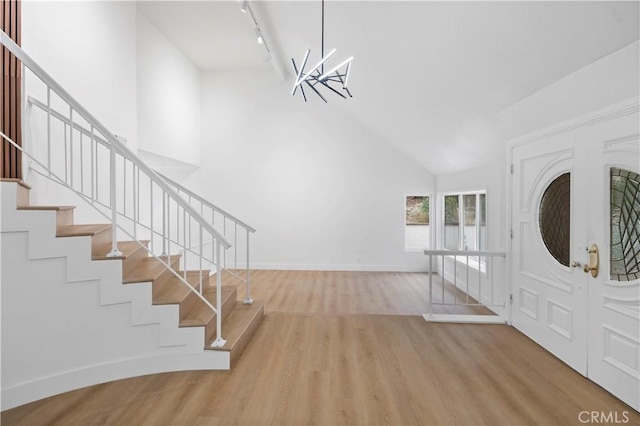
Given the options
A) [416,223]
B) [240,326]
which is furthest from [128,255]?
[416,223]

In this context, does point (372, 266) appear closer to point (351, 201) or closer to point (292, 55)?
point (351, 201)

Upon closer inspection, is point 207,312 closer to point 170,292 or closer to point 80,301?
point 170,292

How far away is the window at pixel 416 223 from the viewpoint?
6.77m

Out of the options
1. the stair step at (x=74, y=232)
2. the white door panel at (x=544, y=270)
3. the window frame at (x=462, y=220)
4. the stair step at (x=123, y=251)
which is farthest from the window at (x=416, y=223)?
the stair step at (x=74, y=232)

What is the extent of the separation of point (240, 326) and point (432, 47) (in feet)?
11.3

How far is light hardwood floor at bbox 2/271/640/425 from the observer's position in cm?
197

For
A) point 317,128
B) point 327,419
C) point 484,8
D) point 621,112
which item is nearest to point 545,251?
point 621,112

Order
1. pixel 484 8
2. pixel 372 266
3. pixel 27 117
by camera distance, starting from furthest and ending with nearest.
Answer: pixel 372 266 < pixel 27 117 < pixel 484 8

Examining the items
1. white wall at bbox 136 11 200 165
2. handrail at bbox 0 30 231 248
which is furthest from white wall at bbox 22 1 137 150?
handrail at bbox 0 30 231 248

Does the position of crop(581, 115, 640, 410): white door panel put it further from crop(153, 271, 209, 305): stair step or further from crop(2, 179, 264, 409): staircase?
crop(153, 271, 209, 305): stair step

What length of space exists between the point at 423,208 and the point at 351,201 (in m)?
1.65

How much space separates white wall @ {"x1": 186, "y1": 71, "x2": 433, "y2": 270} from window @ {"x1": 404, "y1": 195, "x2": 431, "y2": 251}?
0.64 feet

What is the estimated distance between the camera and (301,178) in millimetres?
6789

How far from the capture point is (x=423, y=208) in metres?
6.77
